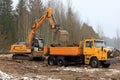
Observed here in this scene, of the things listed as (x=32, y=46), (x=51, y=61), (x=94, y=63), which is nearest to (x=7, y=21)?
(x=32, y=46)

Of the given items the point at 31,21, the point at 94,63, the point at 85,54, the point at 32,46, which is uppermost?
the point at 31,21

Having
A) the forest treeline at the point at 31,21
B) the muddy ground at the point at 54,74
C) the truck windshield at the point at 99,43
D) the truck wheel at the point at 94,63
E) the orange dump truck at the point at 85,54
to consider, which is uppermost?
the forest treeline at the point at 31,21

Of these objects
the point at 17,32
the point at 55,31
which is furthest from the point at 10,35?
the point at 55,31

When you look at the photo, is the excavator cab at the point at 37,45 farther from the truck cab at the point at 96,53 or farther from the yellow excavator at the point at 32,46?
the truck cab at the point at 96,53

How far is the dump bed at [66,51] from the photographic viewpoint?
2650 centimetres

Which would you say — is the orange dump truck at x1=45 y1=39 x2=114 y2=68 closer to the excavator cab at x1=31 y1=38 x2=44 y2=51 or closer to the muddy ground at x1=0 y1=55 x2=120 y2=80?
the muddy ground at x1=0 y1=55 x2=120 y2=80

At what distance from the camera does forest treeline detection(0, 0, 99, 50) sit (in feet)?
192

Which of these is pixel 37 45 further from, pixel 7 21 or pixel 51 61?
pixel 7 21

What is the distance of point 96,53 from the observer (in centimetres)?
2562

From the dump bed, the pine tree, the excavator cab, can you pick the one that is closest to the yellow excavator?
the excavator cab

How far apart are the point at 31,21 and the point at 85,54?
1487 inches

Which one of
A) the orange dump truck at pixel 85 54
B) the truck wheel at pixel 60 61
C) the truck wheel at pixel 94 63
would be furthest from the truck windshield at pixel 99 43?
the truck wheel at pixel 60 61

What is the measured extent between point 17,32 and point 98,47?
4914 centimetres

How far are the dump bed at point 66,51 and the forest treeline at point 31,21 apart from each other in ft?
76.5
